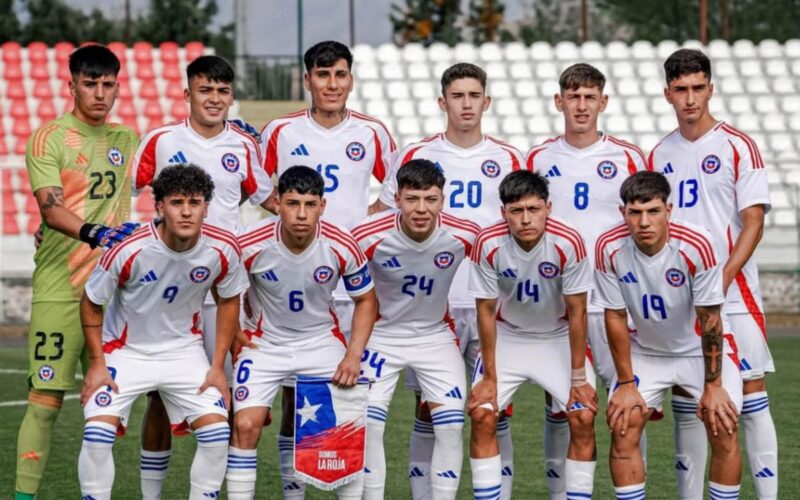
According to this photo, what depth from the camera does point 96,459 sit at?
5434mm

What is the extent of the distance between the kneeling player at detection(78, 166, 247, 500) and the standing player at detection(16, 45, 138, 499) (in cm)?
32

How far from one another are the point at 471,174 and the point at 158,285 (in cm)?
167

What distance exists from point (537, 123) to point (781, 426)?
1129cm

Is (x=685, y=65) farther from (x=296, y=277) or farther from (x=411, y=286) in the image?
(x=296, y=277)

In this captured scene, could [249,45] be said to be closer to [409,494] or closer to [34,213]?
[34,213]

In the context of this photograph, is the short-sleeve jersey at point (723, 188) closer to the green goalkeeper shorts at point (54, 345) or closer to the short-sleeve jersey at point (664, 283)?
the short-sleeve jersey at point (664, 283)

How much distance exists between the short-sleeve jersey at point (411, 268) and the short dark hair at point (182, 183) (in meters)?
0.81

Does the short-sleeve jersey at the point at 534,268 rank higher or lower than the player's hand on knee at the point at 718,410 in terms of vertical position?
higher

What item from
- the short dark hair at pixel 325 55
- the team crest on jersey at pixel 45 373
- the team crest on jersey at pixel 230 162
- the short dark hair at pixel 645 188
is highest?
the short dark hair at pixel 325 55

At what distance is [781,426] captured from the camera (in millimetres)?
8812

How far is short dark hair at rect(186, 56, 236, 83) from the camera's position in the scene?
20.1ft

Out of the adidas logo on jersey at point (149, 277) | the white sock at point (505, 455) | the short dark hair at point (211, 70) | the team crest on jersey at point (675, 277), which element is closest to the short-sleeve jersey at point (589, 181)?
the team crest on jersey at point (675, 277)

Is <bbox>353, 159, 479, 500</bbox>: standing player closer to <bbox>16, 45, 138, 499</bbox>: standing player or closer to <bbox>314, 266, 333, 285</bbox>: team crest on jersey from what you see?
<bbox>314, 266, 333, 285</bbox>: team crest on jersey

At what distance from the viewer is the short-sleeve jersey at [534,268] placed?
18.7ft
